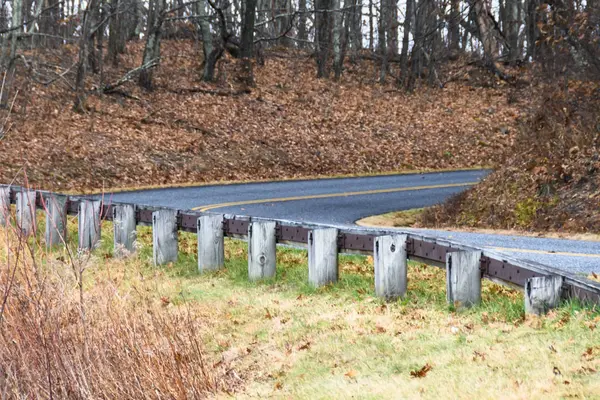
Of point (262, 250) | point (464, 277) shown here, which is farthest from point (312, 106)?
point (464, 277)

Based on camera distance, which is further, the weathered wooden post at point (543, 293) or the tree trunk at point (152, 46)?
the tree trunk at point (152, 46)

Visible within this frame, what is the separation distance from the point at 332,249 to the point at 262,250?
3.23 feet

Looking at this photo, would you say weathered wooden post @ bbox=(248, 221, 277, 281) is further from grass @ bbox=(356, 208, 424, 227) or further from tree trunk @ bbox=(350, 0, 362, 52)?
tree trunk @ bbox=(350, 0, 362, 52)

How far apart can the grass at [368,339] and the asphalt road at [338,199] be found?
3541 millimetres

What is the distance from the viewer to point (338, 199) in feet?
62.1

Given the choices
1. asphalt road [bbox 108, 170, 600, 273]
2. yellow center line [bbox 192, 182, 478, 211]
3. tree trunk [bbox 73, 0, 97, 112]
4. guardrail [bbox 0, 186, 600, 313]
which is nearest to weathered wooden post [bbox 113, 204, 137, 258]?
guardrail [bbox 0, 186, 600, 313]

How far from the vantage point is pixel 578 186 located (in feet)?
48.6

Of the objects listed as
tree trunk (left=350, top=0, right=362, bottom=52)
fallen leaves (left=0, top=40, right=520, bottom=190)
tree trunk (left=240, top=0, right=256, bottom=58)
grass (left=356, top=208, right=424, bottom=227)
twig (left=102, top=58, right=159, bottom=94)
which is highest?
tree trunk (left=350, top=0, right=362, bottom=52)

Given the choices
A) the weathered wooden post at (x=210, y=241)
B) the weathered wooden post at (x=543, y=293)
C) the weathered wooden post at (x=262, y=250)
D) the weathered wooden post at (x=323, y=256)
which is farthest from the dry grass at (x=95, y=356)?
the weathered wooden post at (x=210, y=241)

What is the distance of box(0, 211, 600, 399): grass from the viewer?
5066 millimetres

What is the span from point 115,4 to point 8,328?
Result: 2451cm

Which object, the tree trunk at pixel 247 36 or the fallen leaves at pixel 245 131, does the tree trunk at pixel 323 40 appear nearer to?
the fallen leaves at pixel 245 131

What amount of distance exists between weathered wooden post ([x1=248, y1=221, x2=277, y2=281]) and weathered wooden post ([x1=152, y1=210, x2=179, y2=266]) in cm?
160

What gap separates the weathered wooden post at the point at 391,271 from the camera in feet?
25.1
